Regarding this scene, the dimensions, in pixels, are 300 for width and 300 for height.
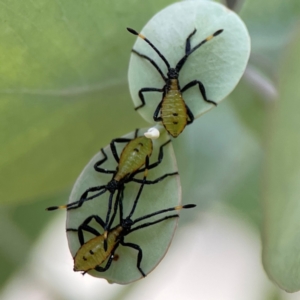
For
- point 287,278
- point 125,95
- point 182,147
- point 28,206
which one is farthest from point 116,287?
point 287,278

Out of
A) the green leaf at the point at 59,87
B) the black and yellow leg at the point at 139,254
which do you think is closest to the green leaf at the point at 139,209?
the black and yellow leg at the point at 139,254

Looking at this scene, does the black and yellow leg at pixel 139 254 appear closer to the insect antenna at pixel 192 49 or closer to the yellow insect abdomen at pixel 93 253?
the yellow insect abdomen at pixel 93 253

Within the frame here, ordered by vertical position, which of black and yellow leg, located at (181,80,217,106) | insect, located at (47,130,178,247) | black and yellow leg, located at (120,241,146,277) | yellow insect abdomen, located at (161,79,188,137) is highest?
black and yellow leg, located at (181,80,217,106)

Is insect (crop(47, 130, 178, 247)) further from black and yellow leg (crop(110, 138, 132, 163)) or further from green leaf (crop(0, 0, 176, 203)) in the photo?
green leaf (crop(0, 0, 176, 203))

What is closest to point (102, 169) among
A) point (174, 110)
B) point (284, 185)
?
point (174, 110)

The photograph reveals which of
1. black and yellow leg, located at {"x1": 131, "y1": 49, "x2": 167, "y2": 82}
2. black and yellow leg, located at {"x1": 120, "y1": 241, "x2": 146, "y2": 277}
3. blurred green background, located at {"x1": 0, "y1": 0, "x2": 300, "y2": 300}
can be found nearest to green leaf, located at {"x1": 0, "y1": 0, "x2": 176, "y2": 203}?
blurred green background, located at {"x1": 0, "y1": 0, "x2": 300, "y2": 300}

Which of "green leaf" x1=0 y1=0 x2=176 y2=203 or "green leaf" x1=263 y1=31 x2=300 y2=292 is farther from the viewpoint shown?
"green leaf" x1=0 y1=0 x2=176 y2=203
